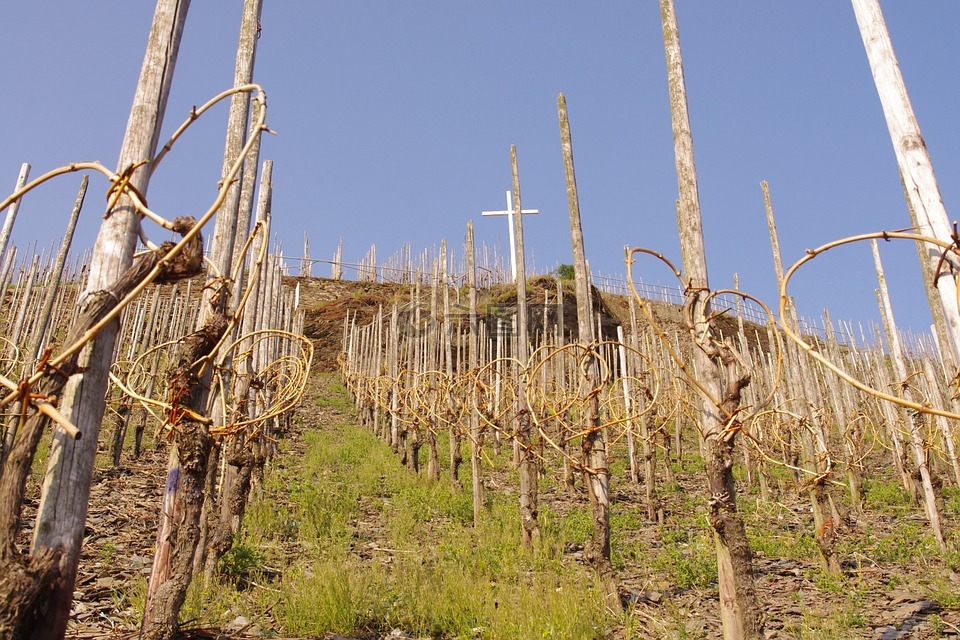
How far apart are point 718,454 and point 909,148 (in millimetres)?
1833

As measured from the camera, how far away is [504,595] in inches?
182

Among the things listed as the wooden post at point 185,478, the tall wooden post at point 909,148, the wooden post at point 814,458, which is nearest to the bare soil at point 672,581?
the wooden post at point 814,458

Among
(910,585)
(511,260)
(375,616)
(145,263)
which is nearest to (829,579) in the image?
(910,585)

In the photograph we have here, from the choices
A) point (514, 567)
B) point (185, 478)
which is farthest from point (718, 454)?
point (185, 478)

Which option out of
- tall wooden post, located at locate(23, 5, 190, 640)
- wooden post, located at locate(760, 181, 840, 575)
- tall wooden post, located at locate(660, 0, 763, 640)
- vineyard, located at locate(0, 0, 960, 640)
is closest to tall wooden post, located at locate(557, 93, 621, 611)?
vineyard, located at locate(0, 0, 960, 640)

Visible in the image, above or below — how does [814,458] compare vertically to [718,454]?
above

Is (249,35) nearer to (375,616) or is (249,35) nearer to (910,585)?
(375,616)

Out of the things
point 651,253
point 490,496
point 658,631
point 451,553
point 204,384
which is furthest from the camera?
point 490,496

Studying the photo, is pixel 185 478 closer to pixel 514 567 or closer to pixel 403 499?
pixel 514 567

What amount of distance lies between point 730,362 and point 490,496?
6349 millimetres

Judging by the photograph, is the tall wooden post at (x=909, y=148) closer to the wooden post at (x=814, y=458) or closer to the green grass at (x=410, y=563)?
the wooden post at (x=814, y=458)

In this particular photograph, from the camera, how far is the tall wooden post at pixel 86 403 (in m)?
1.93

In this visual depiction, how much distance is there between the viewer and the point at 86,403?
6.82 ft

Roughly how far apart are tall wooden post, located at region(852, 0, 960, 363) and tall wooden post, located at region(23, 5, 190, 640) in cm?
303
